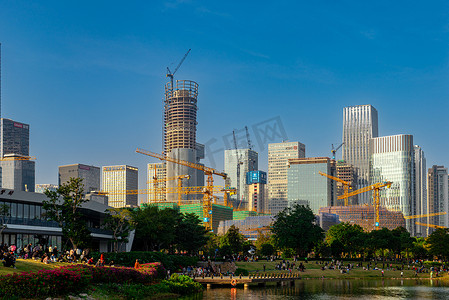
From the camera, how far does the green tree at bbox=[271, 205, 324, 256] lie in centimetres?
14200

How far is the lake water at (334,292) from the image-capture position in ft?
259

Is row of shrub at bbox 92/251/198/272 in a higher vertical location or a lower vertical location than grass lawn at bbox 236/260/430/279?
higher

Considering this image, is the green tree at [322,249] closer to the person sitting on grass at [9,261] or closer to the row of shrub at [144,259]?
the row of shrub at [144,259]

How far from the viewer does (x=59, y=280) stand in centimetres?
5469

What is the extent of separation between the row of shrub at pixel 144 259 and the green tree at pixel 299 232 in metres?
41.4

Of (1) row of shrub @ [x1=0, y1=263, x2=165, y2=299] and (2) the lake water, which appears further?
(2) the lake water

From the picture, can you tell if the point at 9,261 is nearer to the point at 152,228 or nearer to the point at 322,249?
the point at 152,228

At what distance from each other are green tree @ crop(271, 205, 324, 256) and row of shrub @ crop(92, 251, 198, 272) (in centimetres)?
4139

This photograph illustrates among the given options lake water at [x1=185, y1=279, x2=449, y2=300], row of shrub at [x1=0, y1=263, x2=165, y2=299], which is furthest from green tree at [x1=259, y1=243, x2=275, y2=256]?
row of shrub at [x1=0, y1=263, x2=165, y2=299]

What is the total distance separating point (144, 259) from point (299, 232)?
60345 mm

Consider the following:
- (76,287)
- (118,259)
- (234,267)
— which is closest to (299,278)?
(234,267)

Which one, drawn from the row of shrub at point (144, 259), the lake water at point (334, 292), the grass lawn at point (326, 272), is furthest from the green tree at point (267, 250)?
the lake water at point (334, 292)

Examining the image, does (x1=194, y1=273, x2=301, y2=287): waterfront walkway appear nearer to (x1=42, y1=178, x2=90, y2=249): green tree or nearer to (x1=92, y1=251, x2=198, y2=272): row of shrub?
(x1=92, y1=251, x2=198, y2=272): row of shrub

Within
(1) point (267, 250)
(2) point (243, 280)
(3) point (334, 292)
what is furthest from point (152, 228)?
A: (1) point (267, 250)
